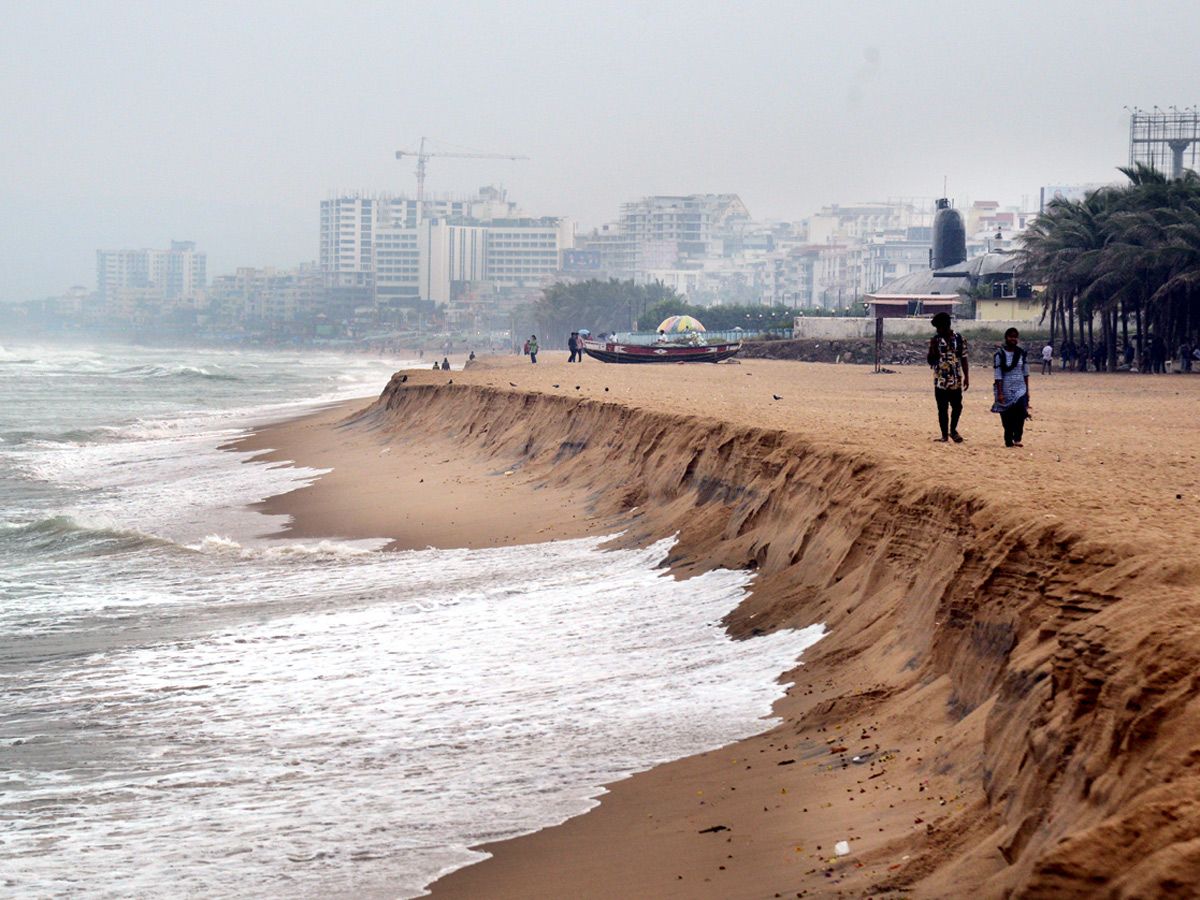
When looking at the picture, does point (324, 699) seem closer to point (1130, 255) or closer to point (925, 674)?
point (925, 674)

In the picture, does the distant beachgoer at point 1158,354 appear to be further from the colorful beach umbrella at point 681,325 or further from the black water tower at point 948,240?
the black water tower at point 948,240

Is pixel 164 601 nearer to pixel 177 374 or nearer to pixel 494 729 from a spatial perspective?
pixel 494 729

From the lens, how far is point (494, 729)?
8.55m

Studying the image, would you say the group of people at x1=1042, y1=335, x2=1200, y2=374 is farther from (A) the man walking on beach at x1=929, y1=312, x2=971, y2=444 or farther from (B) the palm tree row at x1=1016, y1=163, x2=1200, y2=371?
(A) the man walking on beach at x1=929, y1=312, x2=971, y2=444

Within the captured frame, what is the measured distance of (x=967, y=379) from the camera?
13.5m

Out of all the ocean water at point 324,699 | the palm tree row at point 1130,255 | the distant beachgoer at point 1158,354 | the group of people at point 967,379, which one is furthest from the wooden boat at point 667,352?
the group of people at point 967,379

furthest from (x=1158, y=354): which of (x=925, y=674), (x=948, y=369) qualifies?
(x=925, y=674)

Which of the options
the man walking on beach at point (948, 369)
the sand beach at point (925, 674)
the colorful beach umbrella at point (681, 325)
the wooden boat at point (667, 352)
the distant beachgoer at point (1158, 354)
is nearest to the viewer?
the sand beach at point (925, 674)

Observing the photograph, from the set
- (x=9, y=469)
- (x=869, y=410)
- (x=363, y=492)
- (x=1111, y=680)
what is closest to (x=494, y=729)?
(x=1111, y=680)

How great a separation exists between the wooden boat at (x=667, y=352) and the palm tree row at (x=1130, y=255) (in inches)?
543

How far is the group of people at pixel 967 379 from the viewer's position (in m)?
13.3

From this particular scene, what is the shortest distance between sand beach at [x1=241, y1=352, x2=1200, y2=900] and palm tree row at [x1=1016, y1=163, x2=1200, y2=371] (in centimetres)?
2479

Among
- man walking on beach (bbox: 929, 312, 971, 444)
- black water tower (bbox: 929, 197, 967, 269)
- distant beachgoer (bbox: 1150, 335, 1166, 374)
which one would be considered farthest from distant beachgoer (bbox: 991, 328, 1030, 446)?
black water tower (bbox: 929, 197, 967, 269)

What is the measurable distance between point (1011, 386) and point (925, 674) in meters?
6.72
